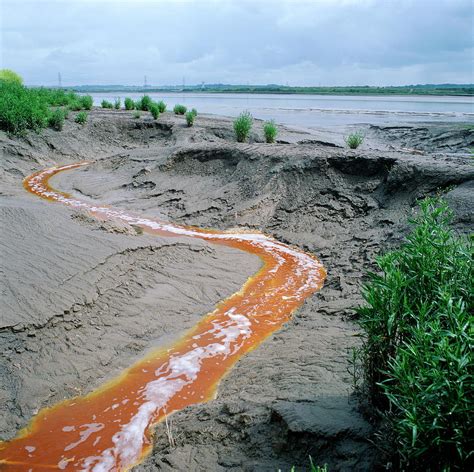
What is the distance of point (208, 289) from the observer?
724 centimetres

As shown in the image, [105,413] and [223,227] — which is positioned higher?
[223,227]

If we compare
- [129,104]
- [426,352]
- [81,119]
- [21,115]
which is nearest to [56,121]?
[81,119]

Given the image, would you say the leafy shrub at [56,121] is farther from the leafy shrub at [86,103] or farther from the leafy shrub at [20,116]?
the leafy shrub at [86,103]

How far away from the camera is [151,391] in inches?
198

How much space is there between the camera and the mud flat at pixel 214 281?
3.73 m

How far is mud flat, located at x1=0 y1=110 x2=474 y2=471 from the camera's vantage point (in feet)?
12.2

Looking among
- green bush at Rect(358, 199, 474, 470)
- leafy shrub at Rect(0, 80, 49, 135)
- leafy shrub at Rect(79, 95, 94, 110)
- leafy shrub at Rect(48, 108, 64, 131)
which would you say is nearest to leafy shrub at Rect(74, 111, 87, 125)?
leafy shrub at Rect(48, 108, 64, 131)

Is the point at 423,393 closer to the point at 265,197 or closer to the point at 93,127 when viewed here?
the point at 265,197

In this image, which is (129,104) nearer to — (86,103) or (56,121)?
(86,103)

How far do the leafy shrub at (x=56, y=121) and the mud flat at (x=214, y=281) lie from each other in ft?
15.8

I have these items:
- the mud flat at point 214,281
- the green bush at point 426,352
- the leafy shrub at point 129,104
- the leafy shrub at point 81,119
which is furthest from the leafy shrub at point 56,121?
the green bush at point 426,352

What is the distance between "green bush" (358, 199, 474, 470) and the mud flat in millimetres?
555

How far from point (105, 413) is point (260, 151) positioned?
29.6 feet

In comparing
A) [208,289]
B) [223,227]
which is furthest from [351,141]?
[208,289]
